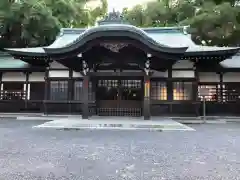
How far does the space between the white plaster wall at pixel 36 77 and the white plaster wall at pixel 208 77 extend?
9.46 meters

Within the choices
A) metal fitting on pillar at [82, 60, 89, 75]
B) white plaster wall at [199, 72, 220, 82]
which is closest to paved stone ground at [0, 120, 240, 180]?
metal fitting on pillar at [82, 60, 89, 75]

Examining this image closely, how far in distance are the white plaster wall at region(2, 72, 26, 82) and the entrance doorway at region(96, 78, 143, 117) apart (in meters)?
5.19

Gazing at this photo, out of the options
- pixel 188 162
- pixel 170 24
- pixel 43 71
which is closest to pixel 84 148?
pixel 188 162

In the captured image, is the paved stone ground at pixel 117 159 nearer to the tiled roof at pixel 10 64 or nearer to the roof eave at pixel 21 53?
the roof eave at pixel 21 53

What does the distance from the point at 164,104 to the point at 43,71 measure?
7543mm

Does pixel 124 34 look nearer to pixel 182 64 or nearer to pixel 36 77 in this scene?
pixel 182 64

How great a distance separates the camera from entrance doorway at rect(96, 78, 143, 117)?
1407cm

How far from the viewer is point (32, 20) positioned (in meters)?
19.4

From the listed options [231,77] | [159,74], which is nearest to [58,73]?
[159,74]

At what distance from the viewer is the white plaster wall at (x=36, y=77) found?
15859mm

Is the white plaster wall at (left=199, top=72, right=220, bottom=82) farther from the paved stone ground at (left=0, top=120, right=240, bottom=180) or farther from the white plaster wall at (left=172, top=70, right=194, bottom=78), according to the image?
the paved stone ground at (left=0, top=120, right=240, bottom=180)

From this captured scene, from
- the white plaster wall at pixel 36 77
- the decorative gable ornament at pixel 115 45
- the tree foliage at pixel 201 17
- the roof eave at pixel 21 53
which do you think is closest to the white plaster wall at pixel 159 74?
the decorative gable ornament at pixel 115 45

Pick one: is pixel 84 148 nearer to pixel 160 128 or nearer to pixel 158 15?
pixel 160 128

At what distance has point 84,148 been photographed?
5.83m
